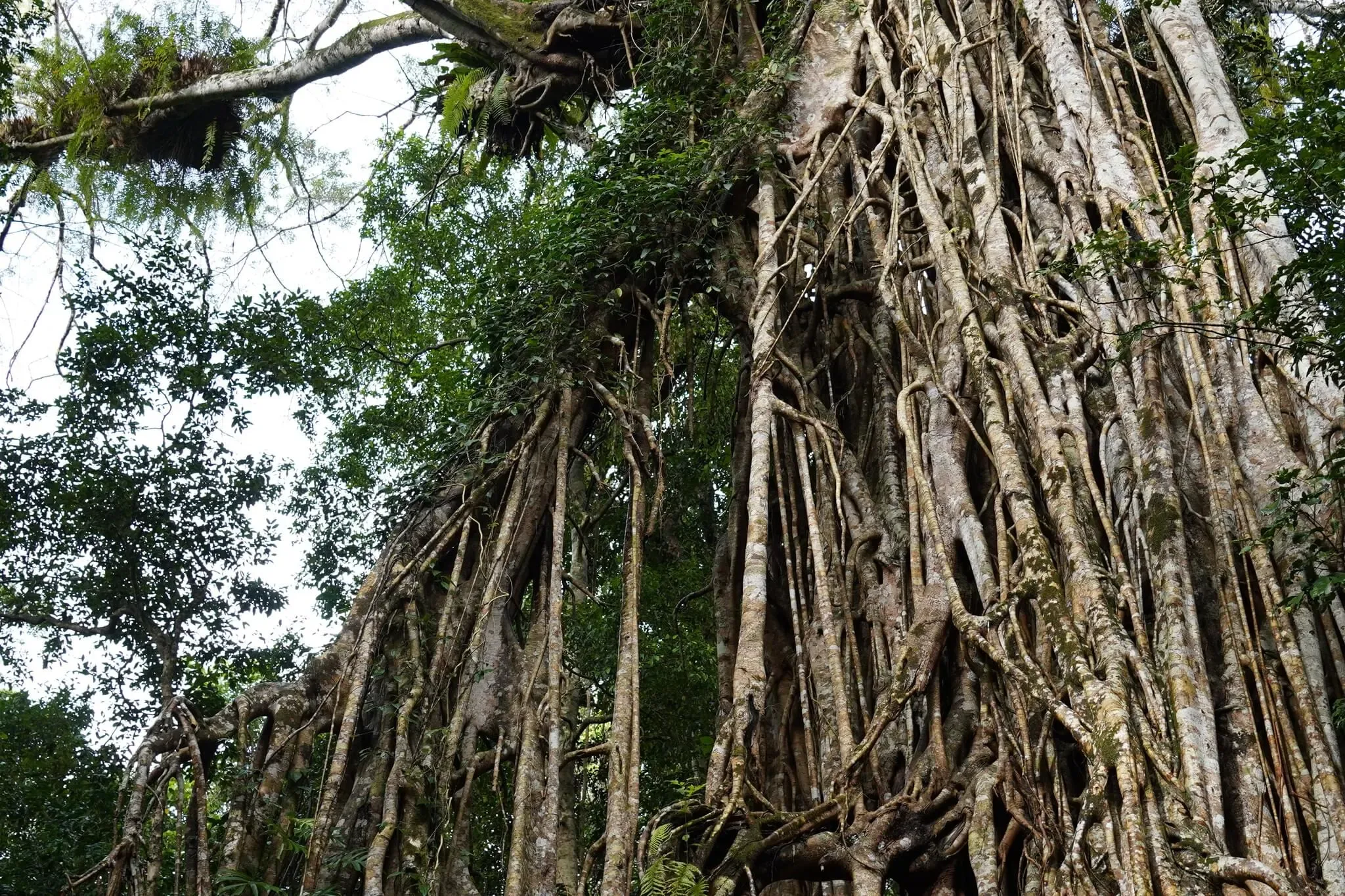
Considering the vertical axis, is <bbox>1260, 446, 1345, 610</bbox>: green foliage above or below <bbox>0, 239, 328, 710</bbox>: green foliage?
below

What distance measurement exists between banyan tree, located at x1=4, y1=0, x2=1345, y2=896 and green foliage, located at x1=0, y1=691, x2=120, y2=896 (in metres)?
0.73

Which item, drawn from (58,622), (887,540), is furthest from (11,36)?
(887,540)

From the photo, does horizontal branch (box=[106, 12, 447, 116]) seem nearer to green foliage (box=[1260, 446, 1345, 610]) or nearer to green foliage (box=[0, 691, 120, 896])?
green foliage (box=[0, 691, 120, 896])

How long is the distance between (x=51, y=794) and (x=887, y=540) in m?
3.96

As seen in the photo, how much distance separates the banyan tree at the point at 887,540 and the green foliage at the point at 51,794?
0.73 m

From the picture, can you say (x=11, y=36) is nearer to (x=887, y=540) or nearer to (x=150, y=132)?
(x=150, y=132)

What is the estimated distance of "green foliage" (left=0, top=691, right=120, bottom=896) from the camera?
16.2 feet

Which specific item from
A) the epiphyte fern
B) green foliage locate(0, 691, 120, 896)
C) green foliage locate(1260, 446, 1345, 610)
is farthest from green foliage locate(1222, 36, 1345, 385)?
green foliage locate(0, 691, 120, 896)

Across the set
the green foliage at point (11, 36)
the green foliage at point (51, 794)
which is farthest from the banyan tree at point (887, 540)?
the green foliage at point (11, 36)

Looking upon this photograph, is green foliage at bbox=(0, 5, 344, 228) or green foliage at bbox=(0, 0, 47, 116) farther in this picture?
green foliage at bbox=(0, 5, 344, 228)

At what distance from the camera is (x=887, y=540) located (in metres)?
4.53

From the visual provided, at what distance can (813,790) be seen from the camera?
402 centimetres

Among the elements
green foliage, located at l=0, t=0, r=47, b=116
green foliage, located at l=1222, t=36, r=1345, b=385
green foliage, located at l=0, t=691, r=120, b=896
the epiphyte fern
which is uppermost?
green foliage, located at l=0, t=0, r=47, b=116

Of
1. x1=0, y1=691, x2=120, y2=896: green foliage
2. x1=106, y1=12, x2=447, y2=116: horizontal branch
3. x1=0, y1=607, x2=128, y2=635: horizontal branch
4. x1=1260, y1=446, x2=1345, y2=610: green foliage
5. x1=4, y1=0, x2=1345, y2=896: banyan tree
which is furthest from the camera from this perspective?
x1=106, y1=12, x2=447, y2=116: horizontal branch
